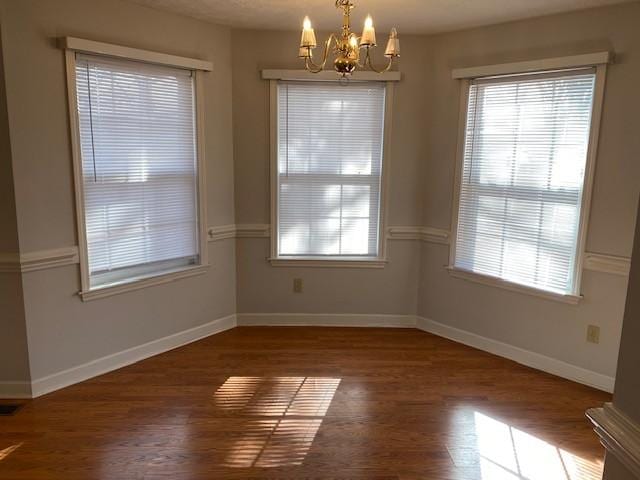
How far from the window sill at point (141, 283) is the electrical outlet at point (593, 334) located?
113 inches

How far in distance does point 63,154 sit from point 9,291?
0.87 m

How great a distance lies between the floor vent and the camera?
106 inches

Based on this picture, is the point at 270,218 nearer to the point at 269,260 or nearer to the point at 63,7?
the point at 269,260

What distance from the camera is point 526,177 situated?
3311 mm

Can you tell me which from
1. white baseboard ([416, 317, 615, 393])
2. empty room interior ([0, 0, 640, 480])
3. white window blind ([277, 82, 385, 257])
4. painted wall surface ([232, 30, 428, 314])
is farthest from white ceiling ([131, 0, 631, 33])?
white baseboard ([416, 317, 615, 393])

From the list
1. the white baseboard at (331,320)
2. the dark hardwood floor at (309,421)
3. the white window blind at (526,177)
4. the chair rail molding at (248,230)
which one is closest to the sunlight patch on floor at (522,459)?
the dark hardwood floor at (309,421)

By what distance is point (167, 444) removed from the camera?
2.44m

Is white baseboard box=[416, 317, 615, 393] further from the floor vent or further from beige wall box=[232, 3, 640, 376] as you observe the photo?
A: the floor vent

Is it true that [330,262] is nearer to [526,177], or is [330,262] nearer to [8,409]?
[526,177]

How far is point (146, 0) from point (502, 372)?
139 inches

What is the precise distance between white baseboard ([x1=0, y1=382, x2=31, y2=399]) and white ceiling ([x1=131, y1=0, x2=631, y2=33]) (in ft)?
8.38

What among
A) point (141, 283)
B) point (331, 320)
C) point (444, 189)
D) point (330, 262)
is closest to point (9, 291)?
point (141, 283)

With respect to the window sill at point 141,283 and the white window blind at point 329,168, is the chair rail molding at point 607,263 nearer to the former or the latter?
the white window blind at point 329,168

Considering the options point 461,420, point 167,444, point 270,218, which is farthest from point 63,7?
point 461,420
